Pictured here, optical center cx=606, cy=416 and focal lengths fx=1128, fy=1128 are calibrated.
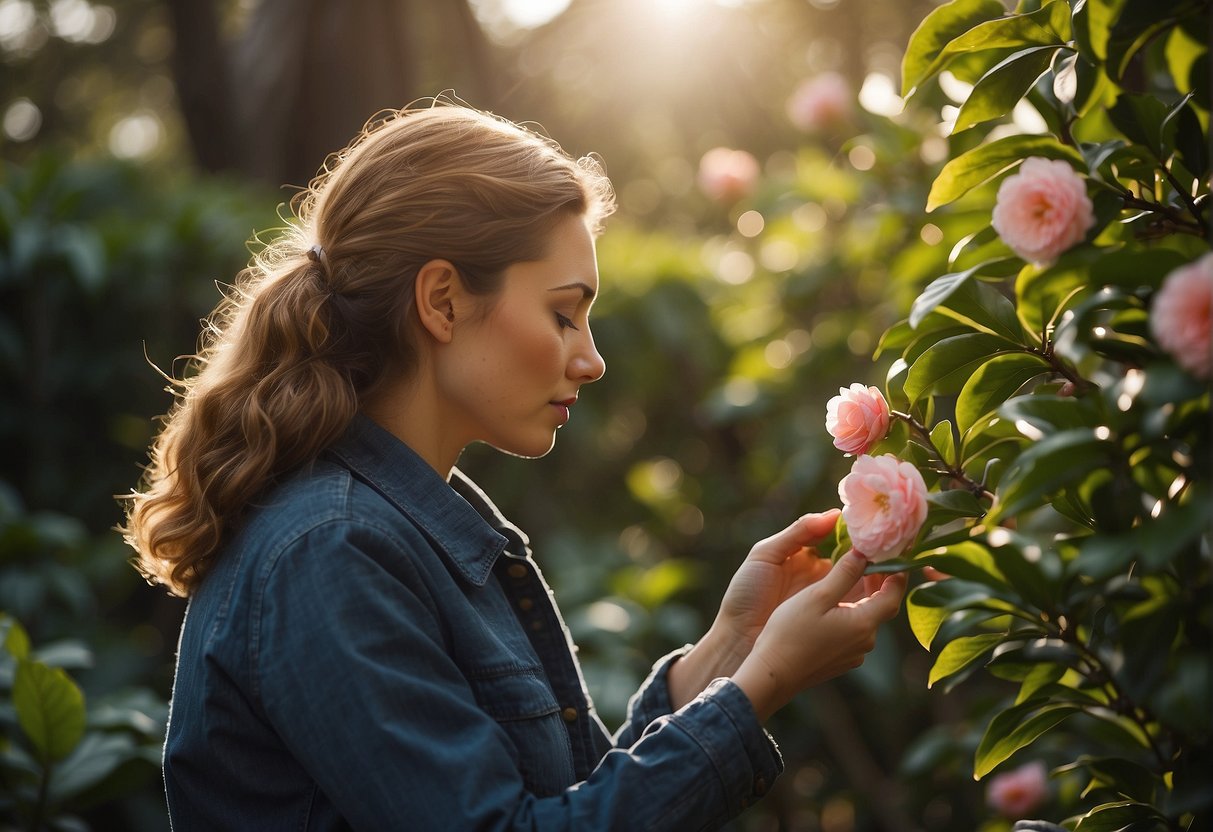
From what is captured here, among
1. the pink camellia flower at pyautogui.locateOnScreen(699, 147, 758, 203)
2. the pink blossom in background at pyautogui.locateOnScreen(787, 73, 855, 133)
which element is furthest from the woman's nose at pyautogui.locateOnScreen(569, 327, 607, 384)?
the pink camellia flower at pyautogui.locateOnScreen(699, 147, 758, 203)

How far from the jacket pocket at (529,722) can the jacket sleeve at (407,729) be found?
7 centimetres

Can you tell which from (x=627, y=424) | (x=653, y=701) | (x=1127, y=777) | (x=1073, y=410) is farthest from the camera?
(x=627, y=424)

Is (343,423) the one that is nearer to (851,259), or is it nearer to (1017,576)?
(1017,576)

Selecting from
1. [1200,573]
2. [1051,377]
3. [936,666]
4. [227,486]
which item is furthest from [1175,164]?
[227,486]

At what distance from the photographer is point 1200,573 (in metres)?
1.05

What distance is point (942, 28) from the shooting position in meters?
1.36

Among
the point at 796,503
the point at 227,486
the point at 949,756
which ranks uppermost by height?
the point at 227,486

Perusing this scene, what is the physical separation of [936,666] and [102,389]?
3122mm

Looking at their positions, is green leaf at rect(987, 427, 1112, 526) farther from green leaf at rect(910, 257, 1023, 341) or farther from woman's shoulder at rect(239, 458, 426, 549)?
woman's shoulder at rect(239, 458, 426, 549)

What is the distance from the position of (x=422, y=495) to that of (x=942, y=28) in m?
0.88

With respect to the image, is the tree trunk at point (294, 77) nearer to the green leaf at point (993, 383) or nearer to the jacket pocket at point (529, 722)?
the jacket pocket at point (529, 722)

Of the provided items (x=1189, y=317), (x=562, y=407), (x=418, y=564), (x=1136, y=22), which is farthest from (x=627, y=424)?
(x=1189, y=317)

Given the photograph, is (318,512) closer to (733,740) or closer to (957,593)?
(733,740)

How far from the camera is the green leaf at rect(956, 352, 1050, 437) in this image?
1266 millimetres
